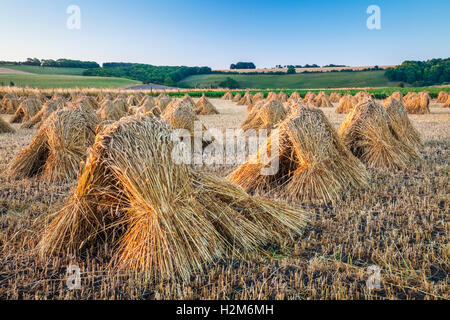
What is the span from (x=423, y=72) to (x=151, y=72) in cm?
6544

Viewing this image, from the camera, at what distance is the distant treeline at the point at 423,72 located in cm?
6594

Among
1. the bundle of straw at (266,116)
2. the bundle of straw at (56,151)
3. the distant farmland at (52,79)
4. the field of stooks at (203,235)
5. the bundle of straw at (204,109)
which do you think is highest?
the distant farmland at (52,79)

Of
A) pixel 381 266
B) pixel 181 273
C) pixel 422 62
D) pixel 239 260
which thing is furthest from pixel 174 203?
pixel 422 62

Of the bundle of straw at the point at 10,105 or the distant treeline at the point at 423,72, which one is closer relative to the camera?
the bundle of straw at the point at 10,105

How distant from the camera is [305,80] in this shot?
3113 inches

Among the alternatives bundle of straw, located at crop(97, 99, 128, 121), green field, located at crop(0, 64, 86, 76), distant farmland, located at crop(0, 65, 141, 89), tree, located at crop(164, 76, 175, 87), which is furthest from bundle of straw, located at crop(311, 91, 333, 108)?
green field, located at crop(0, 64, 86, 76)

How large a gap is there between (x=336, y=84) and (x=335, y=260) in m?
77.1

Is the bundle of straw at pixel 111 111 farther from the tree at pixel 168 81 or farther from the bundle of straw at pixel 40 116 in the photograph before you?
the tree at pixel 168 81

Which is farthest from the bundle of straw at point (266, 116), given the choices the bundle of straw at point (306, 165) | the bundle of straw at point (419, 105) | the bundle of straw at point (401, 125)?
the bundle of straw at point (419, 105)

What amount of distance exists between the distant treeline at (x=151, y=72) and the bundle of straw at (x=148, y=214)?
77.0m

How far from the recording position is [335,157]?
5340 mm

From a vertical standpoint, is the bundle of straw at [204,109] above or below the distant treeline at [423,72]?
below

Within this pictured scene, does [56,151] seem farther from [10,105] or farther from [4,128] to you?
[10,105]
